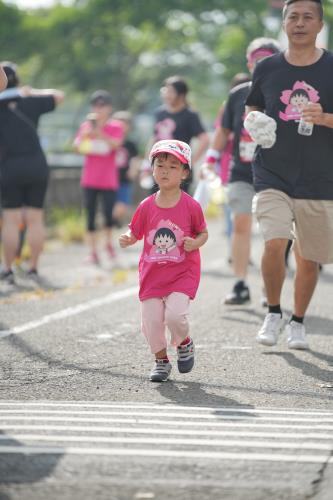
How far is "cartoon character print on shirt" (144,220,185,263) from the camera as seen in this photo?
625 cm

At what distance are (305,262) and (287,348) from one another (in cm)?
56

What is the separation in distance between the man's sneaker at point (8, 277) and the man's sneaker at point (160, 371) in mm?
5329

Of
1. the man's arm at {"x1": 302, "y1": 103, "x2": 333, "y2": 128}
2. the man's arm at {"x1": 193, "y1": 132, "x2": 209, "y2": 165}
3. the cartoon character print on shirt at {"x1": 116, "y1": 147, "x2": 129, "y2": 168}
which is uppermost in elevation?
the man's arm at {"x1": 302, "y1": 103, "x2": 333, "y2": 128}

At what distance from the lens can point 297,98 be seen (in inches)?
275

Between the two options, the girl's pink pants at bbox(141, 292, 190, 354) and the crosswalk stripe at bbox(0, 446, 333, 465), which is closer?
the crosswalk stripe at bbox(0, 446, 333, 465)

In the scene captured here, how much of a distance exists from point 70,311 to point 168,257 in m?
3.31

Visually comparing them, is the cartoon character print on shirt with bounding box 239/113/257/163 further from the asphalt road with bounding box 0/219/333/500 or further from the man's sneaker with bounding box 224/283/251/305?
the asphalt road with bounding box 0/219/333/500

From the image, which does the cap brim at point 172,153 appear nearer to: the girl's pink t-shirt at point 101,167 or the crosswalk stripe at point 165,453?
the crosswalk stripe at point 165,453

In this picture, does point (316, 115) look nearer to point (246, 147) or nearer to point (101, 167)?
point (246, 147)

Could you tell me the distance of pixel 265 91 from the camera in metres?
7.17

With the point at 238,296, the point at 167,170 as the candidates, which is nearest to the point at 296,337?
the point at 167,170

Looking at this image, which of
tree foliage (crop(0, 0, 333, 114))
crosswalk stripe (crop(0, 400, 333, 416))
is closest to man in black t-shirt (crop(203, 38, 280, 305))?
crosswalk stripe (crop(0, 400, 333, 416))

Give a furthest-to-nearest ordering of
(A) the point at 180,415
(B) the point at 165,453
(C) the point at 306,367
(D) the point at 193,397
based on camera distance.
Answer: (C) the point at 306,367
(D) the point at 193,397
(A) the point at 180,415
(B) the point at 165,453

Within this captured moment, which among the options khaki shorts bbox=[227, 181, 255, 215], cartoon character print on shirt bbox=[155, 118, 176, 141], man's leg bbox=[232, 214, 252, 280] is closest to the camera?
khaki shorts bbox=[227, 181, 255, 215]
